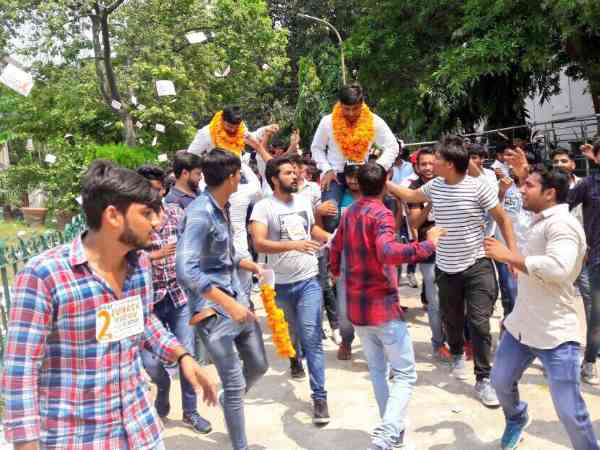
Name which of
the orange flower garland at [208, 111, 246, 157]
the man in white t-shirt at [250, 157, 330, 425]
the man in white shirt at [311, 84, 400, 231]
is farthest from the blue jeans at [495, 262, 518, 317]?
the orange flower garland at [208, 111, 246, 157]

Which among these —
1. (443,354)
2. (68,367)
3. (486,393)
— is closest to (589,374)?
(486,393)

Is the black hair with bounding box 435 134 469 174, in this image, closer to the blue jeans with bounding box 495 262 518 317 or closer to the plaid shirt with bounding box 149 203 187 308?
the blue jeans with bounding box 495 262 518 317

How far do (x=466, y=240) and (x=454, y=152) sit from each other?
68 centimetres

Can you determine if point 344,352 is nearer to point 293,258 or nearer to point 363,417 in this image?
point 363,417

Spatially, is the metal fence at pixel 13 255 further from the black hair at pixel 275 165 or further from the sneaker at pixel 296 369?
the sneaker at pixel 296 369

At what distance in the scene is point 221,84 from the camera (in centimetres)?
2370

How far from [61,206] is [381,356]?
13.7 m

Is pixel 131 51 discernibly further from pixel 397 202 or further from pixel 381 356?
pixel 381 356

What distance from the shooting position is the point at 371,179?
12.2 feet

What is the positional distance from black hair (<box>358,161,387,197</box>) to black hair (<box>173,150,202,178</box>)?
65.1 inches

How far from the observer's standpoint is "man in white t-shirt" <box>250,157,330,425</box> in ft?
14.6

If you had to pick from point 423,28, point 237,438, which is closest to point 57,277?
point 237,438

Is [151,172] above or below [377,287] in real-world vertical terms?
above

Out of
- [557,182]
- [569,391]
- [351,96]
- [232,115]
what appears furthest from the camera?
[232,115]
